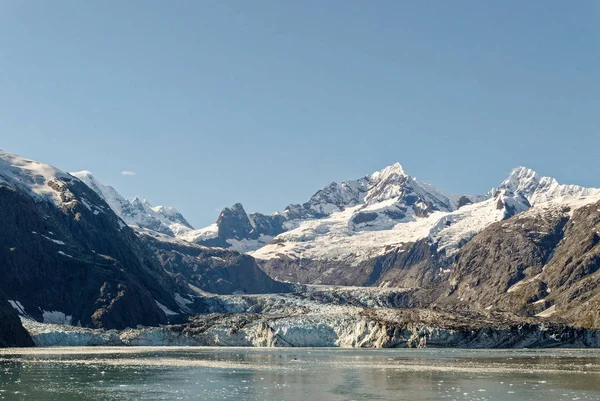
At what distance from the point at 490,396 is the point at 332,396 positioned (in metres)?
16.0

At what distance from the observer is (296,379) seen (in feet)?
354

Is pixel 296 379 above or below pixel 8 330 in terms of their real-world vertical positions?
below

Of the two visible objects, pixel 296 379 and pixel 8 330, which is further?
pixel 8 330

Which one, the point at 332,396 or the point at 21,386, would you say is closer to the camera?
the point at 332,396

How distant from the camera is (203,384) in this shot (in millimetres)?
101750

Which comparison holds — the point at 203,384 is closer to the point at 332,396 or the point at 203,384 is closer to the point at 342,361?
the point at 332,396

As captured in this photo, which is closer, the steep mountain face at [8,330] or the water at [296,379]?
the water at [296,379]

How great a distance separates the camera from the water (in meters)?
88.9

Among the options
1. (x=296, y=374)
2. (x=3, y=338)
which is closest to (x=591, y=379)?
(x=296, y=374)

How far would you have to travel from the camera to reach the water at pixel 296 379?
292ft

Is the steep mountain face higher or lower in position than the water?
higher

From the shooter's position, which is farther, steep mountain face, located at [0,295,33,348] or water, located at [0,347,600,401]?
steep mountain face, located at [0,295,33,348]

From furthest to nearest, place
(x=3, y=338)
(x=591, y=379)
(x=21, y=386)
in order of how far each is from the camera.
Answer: (x=3, y=338) → (x=591, y=379) → (x=21, y=386)

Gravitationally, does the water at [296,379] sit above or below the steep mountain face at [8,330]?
below
